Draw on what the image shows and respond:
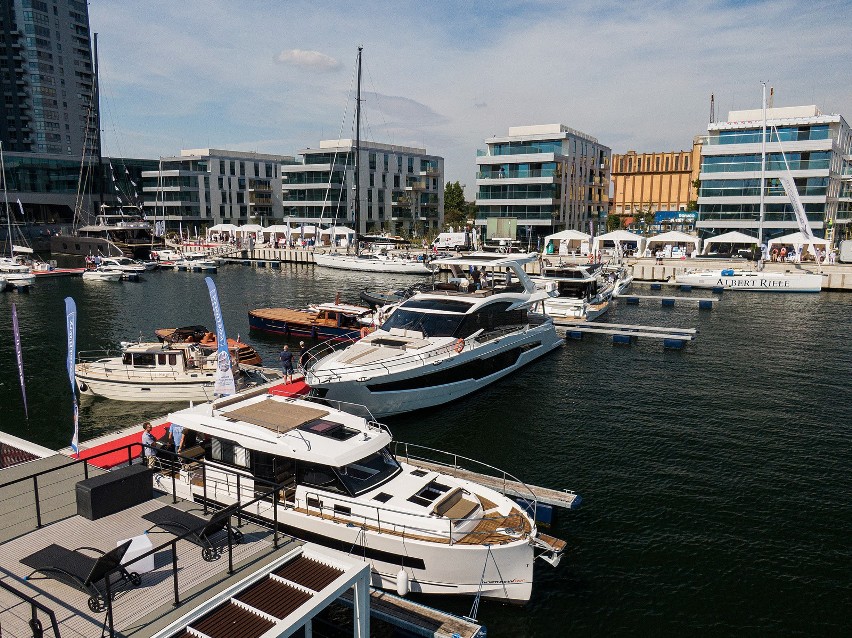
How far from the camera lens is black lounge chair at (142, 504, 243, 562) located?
9461mm

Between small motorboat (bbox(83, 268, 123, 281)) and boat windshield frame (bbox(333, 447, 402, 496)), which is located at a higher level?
small motorboat (bbox(83, 268, 123, 281))

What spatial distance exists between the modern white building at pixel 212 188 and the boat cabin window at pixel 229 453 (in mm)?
117889

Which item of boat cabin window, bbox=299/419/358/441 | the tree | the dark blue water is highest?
the tree

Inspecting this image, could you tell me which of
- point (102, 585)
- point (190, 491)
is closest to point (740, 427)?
point (190, 491)

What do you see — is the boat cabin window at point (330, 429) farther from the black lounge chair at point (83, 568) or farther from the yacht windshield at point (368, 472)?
the black lounge chair at point (83, 568)

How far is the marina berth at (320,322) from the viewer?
1572 inches

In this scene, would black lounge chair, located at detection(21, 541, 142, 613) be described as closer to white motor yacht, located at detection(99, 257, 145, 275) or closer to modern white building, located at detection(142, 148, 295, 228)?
white motor yacht, located at detection(99, 257, 145, 275)

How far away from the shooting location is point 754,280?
6425cm

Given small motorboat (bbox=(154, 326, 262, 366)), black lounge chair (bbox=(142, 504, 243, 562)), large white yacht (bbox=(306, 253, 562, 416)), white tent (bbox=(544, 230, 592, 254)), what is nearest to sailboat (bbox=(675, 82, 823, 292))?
white tent (bbox=(544, 230, 592, 254))

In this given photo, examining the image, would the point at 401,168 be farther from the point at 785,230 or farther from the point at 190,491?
the point at 190,491

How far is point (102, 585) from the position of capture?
8625 millimetres

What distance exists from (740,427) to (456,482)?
15.3 m

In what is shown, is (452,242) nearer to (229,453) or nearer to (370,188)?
(370,188)

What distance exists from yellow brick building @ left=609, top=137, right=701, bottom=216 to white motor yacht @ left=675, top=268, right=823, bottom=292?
9244 centimetres
